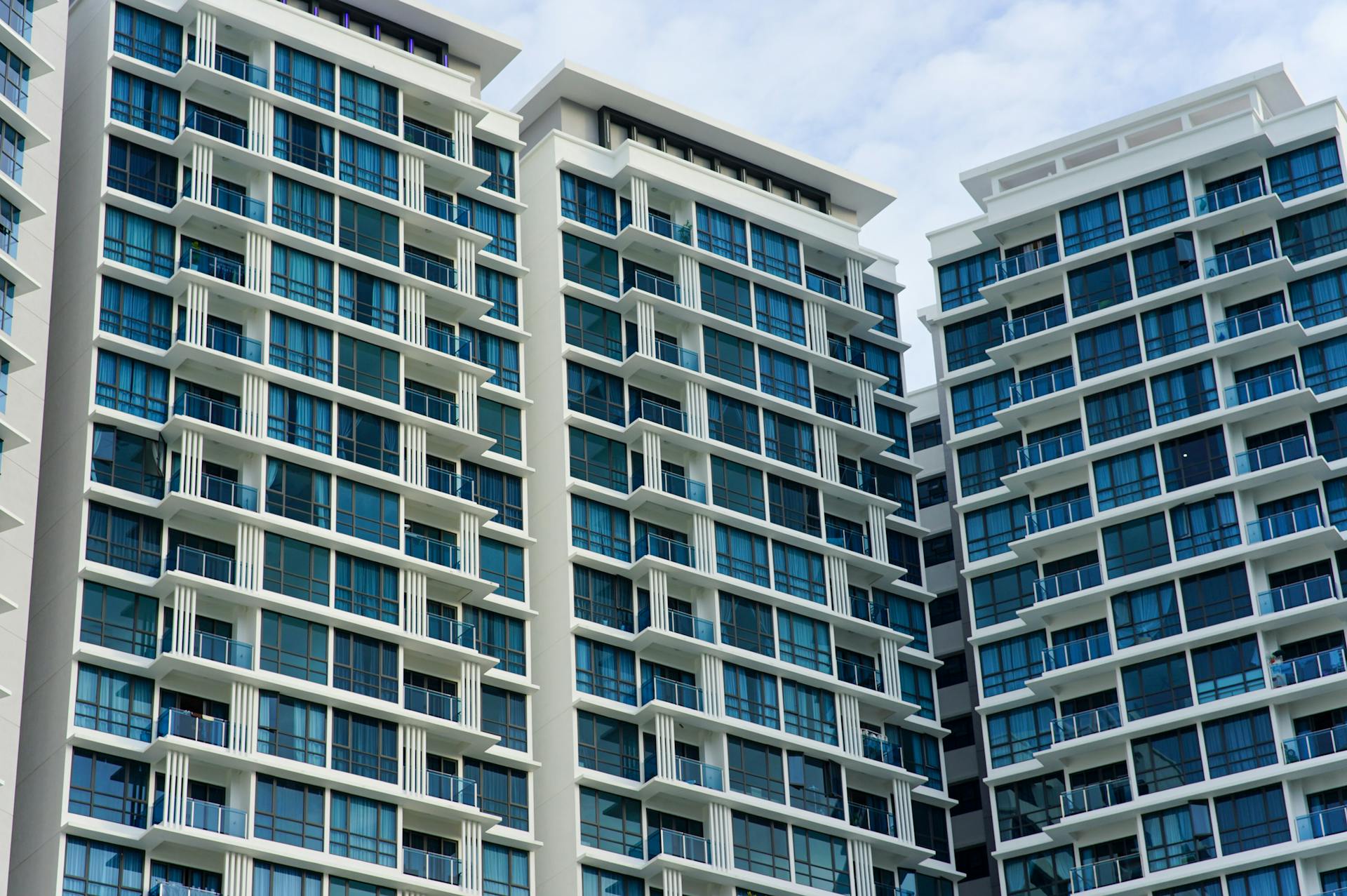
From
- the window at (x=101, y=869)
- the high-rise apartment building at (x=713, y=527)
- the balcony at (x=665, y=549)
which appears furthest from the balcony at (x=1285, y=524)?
the window at (x=101, y=869)

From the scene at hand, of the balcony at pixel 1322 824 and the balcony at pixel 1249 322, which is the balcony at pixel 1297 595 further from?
the balcony at pixel 1249 322

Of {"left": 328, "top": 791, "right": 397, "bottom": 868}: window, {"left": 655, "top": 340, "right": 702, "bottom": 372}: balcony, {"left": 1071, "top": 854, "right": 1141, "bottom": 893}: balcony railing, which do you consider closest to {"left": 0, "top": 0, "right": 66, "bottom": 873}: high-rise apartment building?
{"left": 328, "top": 791, "right": 397, "bottom": 868}: window

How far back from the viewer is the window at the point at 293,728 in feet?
231

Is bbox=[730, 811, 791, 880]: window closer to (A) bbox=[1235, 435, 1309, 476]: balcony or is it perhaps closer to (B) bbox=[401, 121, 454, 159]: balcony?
(A) bbox=[1235, 435, 1309, 476]: balcony

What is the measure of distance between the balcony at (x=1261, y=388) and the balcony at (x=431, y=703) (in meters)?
34.6

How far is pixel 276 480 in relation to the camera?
74.6 meters

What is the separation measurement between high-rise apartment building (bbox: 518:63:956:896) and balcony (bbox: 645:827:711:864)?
0.40ft

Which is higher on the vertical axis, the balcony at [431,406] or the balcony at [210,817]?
the balcony at [431,406]

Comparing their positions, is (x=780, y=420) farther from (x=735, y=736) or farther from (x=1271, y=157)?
(x=1271, y=157)

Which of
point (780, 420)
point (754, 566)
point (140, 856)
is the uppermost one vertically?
point (780, 420)

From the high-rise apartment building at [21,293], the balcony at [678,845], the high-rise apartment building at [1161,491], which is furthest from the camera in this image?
the high-rise apartment building at [1161,491]

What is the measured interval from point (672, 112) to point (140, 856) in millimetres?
42759

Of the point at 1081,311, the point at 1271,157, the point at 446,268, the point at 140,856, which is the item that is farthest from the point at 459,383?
the point at 1271,157

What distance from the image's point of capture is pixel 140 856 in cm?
6700
